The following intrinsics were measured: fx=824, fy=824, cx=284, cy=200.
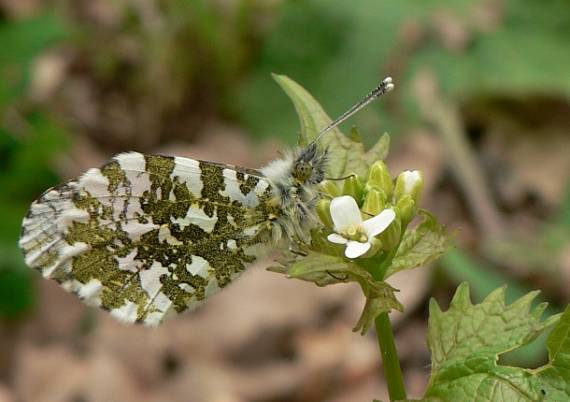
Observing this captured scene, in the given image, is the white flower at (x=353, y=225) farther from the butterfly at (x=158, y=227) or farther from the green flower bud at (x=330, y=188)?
the butterfly at (x=158, y=227)

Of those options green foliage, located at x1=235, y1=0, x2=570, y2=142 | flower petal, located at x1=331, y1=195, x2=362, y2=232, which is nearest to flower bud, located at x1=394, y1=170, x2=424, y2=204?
flower petal, located at x1=331, y1=195, x2=362, y2=232

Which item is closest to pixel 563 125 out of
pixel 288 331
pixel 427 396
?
pixel 288 331

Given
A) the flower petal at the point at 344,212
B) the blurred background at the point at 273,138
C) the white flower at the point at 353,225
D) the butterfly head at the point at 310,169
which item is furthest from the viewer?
the blurred background at the point at 273,138

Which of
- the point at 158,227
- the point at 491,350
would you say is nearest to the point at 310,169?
the point at 158,227

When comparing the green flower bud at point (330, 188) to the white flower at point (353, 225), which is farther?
the green flower bud at point (330, 188)

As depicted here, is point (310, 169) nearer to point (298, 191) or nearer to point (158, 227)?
point (298, 191)

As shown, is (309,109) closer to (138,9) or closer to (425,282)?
(425,282)

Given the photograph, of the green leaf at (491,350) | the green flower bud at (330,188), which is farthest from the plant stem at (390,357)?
the green flower bud at (330,188)
